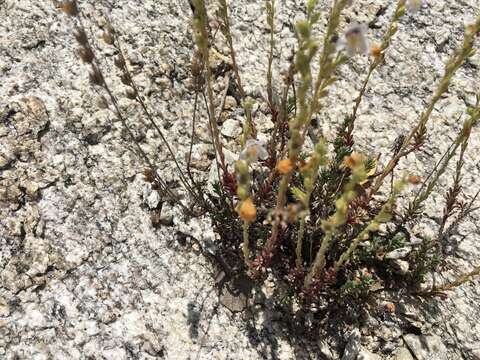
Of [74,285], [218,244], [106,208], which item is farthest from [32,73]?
[218,244]

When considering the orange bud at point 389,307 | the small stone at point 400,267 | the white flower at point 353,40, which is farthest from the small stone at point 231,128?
the orange bud at point 389,307

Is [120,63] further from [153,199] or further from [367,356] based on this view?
[367,356]

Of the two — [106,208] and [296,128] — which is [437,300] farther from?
[106,208]

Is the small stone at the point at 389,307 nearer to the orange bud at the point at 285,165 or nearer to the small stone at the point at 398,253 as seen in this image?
the small stone at the point at 398,253

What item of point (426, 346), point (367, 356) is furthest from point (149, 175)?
point (426, 346)

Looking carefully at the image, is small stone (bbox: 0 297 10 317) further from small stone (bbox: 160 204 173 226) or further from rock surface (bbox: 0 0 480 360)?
small stone (bbox: 160 204 173 226)

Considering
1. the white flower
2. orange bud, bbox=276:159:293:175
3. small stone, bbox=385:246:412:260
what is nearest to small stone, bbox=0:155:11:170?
orange bud, bbox=276:159:293:175
